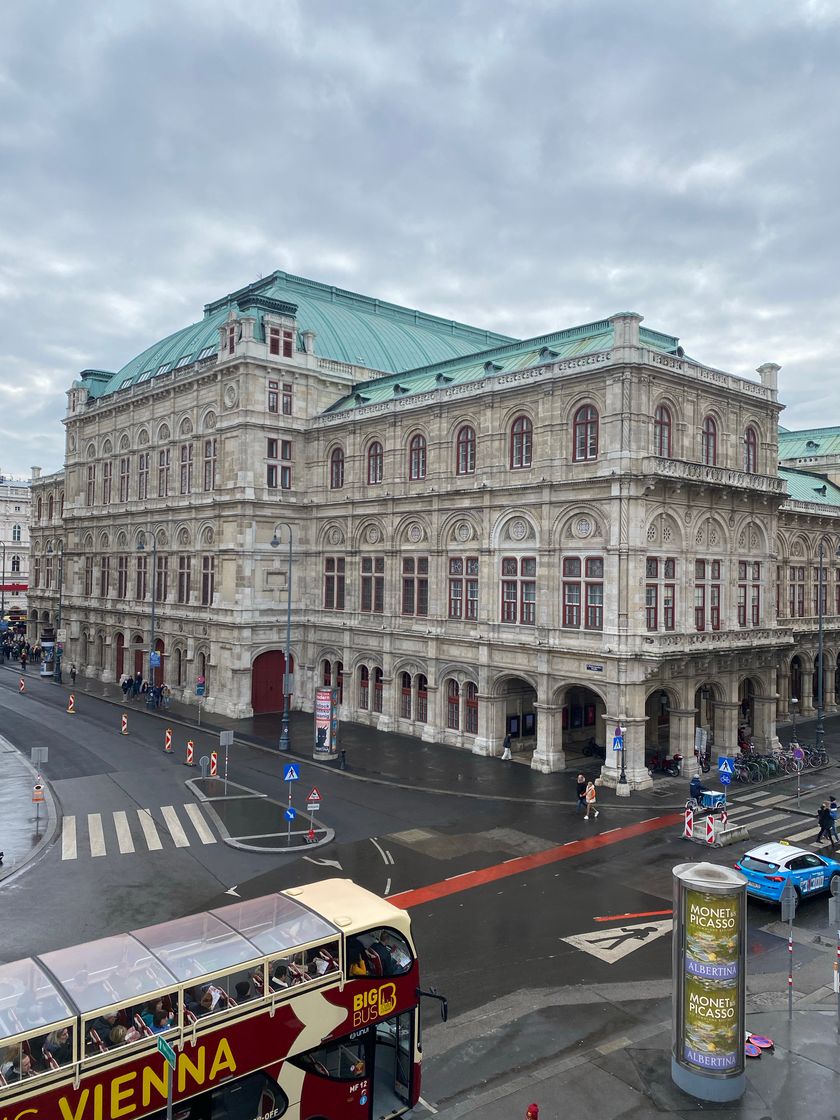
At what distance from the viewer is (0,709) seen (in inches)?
1967

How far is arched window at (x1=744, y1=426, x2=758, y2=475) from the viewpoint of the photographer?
132 feet

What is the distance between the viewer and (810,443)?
7012 cm

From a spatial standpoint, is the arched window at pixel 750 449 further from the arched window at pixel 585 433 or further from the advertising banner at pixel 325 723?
the advertising banner at pixel 325 723

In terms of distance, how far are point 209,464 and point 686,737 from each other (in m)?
33.4

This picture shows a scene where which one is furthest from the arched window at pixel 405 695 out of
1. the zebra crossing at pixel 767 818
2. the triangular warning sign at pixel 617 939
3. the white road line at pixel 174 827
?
the triangular warning sign at pixel 617 939

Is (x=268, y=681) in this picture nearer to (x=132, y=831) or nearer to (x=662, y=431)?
(x=132, y=831)

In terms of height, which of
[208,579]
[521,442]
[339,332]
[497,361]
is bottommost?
[208,579]

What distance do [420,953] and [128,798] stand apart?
16.8m

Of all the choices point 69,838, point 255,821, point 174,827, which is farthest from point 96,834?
point 255,821

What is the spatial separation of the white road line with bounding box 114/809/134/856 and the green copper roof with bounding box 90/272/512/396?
32.9 m

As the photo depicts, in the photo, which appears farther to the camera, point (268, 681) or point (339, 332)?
point (339, 332)

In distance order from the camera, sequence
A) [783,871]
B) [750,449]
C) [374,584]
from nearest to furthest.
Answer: [783,871]
[750,449]
[374,584]

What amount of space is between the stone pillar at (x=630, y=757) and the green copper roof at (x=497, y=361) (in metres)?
15.5

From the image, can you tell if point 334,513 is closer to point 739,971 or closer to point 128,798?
point 128,798
